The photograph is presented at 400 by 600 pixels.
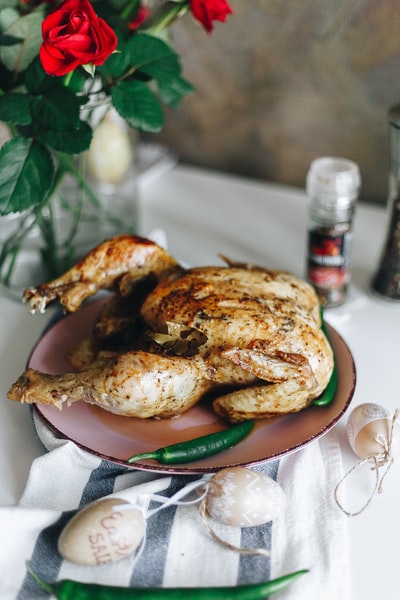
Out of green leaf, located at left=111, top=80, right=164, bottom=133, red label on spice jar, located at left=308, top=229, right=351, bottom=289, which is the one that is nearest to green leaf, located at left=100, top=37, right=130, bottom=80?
green leaf, located at left=111, top=80, right=164, bottom=133

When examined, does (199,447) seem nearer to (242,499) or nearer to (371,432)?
(242,499)

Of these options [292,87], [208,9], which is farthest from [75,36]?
[292,87]

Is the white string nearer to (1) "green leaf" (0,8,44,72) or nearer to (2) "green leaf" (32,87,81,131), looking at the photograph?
(2) "green leaf" (32,87,81,131)

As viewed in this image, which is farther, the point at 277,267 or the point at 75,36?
the point at 277,267

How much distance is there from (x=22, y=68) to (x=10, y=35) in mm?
42

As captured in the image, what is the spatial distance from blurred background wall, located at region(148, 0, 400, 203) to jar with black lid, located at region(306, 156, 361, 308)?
1.00ft

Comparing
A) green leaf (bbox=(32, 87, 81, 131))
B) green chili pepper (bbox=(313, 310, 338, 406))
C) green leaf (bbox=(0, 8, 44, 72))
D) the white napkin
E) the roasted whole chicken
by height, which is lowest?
the white napkin

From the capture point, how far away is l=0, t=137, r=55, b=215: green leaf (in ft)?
2.77

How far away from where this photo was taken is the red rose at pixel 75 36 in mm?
766

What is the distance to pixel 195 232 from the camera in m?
1.32

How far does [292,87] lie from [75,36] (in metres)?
0.69

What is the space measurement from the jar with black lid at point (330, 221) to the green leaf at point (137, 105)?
27 centimetres

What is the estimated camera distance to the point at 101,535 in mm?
638

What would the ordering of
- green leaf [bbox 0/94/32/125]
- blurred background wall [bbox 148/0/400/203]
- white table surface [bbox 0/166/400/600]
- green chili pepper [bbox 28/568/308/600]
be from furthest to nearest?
blurred background wall [bbox 148/0/400/203] → green leaf [bbox 0/94/32/125] → white table surface [bbox 0/166/400/600] → green chili pepper [bbox 28/568/308/600]
